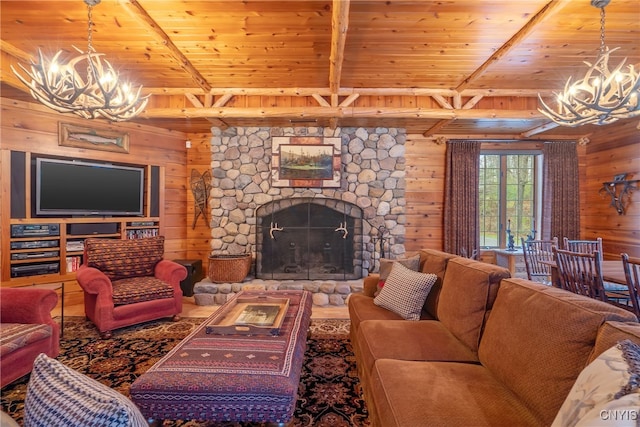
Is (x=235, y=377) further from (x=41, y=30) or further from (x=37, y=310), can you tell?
(x=41, y=30)

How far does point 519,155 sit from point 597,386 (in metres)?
5.04

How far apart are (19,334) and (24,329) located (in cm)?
7

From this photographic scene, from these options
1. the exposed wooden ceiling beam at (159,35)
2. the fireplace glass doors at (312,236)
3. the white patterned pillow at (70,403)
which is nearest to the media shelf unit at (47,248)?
the fireplace glass doors at (312,236)

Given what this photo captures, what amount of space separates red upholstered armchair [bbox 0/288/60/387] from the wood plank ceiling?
207 cm

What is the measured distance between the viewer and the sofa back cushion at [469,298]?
1.70 m

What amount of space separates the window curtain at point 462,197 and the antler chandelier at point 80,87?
4212 mm

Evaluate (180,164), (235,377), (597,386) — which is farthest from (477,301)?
(180,164)

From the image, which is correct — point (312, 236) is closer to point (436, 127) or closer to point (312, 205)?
point (312, 205)

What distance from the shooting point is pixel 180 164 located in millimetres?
4855

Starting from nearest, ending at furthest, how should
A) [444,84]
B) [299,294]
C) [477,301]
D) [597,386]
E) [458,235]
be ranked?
[597,386], [477,301], [299,294], [444,84], [458,235]

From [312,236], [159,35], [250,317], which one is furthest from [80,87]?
[312,236]

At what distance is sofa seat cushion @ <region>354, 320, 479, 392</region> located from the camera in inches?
64.6

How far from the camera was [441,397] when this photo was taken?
1250 mm

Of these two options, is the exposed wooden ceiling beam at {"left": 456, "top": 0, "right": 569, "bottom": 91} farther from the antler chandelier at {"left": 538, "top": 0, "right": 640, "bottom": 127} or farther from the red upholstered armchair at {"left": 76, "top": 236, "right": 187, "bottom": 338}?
the red upholstered armchair at {"left": 76, "top": 236, "right": 187, "bottom": 338}
